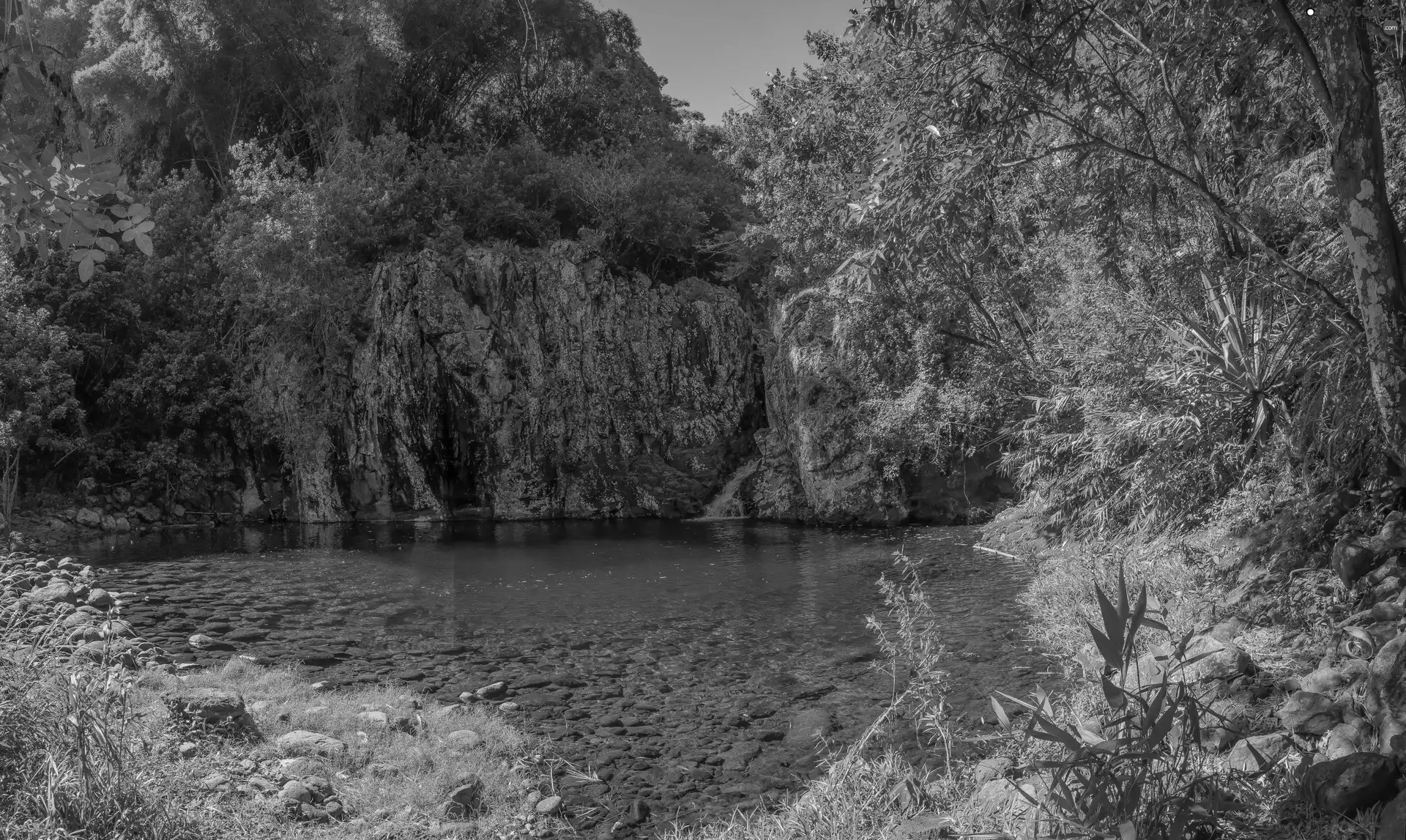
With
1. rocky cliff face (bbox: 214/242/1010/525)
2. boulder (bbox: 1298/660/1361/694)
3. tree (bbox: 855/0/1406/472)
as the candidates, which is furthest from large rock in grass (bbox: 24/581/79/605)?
rocky cliff face (bbox: 214/242/1010/525)

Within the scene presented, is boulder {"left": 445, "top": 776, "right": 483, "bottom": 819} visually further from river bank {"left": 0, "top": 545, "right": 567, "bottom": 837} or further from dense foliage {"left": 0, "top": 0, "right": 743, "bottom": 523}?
dense foliage {"left": 0, "top": 0, "right": 743, "bottom": 523}

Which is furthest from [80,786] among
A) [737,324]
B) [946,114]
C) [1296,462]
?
[737,324]

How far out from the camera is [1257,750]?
3.75 meters

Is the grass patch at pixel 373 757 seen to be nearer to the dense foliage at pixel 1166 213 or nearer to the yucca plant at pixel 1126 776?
the yucca plant at pixel 1126 776

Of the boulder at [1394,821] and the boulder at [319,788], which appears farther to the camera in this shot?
the boulder at [319,788]

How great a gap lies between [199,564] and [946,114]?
14549 mm

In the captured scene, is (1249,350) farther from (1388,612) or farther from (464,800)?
(464,800)

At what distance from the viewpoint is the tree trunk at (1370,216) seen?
5918 millimetres

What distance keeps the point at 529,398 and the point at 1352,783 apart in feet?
75.0

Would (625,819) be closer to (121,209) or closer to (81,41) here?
(121,209)

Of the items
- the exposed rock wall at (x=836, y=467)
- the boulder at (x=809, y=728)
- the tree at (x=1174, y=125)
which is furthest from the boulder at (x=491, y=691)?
the exposed rock wall at (x=836, y=467)

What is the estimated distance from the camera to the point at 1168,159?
902cm

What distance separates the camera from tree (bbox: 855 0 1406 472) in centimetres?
598

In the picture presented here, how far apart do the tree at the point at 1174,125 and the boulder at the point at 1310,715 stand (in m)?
2.24
